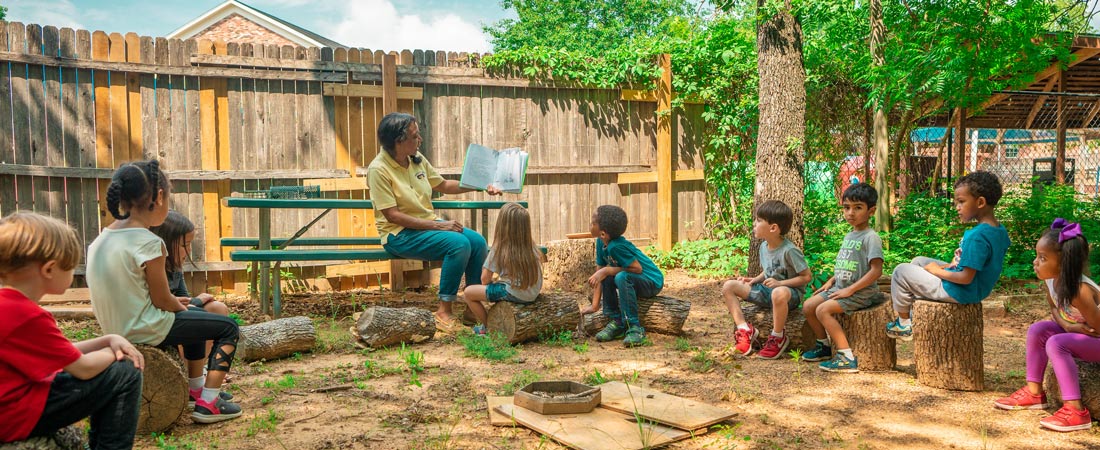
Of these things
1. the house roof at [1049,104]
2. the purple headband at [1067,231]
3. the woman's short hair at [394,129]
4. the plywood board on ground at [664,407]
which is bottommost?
the plywood board on ground at [664,407]

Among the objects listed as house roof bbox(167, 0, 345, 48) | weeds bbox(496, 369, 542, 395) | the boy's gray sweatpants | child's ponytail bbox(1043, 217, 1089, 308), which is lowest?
weeds bbox(496, 369, 542, 395)

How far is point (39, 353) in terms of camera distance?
8.22 feet

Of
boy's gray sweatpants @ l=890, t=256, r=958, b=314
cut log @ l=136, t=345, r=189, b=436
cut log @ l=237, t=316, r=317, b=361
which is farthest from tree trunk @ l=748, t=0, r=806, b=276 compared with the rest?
cut log @ l=136, t=345, r=189, b=436

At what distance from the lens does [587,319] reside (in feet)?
19.5

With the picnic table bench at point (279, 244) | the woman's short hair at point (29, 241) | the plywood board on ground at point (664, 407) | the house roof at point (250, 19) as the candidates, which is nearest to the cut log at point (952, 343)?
the plywood board on ground at point (664, 407)

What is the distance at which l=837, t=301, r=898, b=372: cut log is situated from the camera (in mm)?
4785

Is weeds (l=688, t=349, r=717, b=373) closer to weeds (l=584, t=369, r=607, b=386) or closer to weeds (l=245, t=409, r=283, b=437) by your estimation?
weeds (l=584, t=369, r=607, b=386)

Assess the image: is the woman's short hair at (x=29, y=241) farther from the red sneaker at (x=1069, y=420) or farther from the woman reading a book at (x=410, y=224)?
the red sneaker at (x=1069, y=420)

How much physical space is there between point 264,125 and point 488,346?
3728 millimetres

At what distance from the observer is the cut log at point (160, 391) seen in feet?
11.7

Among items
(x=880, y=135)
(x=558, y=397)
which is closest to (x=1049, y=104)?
(x=880, y=135)

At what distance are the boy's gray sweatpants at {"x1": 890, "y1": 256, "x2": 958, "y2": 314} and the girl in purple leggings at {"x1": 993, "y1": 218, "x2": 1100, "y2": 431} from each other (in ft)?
1.84

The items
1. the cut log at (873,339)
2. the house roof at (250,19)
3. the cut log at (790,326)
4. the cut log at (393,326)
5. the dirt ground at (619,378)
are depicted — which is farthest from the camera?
the house roof at (250,19)

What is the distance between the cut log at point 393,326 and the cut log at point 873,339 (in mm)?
2850
